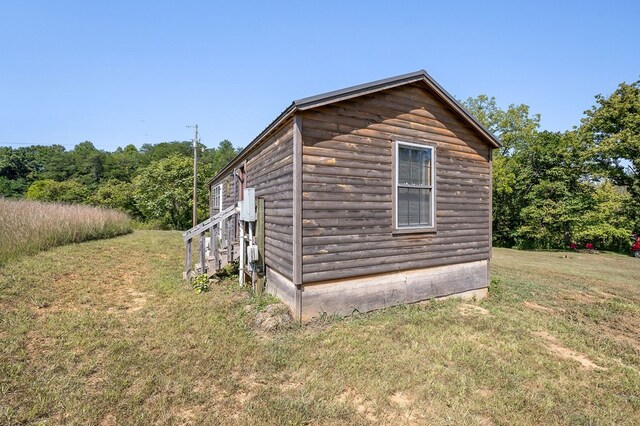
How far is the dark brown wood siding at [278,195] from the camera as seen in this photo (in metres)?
5.12

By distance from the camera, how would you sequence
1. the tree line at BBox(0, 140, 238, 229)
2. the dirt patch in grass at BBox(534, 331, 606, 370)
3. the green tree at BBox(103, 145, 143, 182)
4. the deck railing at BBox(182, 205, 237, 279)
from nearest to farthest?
the dirt patch in grass at BBox(534, 331, 606, 370) → the deck railing at BBox(182, 205, 237, 279) → the tree line at BBox(0, 140, 238, 229) → the green tree at BBox(103, 145, 143, 182)

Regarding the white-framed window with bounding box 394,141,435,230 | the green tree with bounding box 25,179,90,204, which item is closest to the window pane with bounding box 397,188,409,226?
the white-framed window with bounding box 394,141,435,230

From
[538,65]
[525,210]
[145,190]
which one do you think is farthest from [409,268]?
[145,190]

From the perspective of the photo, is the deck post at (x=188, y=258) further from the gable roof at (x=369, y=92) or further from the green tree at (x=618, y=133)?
the green tree at (x=618, y=133)

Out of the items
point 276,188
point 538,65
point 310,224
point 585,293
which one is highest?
point 538,65

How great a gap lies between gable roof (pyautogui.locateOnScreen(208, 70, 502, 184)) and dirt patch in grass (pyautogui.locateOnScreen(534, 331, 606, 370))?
4.40 metres

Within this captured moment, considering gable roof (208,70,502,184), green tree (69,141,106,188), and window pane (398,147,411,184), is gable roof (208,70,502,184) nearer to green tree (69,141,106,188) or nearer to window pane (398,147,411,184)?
window pane (398,147,411,184)

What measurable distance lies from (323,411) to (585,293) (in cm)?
827

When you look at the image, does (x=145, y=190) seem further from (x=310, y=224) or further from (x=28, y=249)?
(x=310, y=224)

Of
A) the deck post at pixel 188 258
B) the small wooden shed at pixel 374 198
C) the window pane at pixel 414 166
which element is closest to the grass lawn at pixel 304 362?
the small wooden shed at pixel 374 198

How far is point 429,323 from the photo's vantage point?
16.4ft

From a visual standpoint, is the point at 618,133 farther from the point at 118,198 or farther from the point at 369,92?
the point at 118,198

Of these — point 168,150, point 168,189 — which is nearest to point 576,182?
point 168,189

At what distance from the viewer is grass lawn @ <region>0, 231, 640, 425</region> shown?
2.81 m
